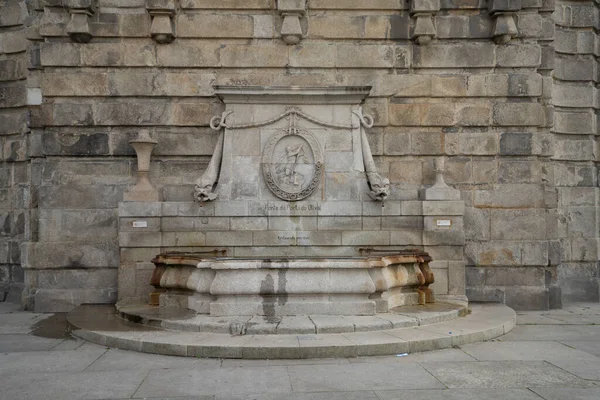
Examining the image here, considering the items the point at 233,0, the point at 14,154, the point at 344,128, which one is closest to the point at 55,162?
the point at 14,154

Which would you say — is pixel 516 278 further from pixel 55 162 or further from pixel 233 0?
pixel 55 162

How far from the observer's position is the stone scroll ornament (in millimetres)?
10773

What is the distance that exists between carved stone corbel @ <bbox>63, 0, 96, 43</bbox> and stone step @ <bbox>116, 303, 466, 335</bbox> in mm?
5055

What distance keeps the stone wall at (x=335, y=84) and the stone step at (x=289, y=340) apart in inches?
111

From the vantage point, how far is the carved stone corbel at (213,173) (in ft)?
34.7

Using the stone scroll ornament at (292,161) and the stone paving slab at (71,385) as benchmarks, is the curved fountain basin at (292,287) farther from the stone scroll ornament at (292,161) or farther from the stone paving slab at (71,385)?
the stone scroll ornament at (292,161)

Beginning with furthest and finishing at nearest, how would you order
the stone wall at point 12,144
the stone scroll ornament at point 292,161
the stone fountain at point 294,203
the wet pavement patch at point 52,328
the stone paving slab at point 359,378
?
the stone wall at point 12,144
the stone scroll ornament at point 292,161
the stone fountain at point 294,203
the wet pavement patch at point 52,328
the stone paving slab at point 359,378

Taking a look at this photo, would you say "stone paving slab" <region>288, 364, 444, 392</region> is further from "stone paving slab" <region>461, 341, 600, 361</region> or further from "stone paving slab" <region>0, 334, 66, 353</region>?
"stone paving slab" <region>0, 334, 66, 353</region>

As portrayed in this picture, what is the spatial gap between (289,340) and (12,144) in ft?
25.4

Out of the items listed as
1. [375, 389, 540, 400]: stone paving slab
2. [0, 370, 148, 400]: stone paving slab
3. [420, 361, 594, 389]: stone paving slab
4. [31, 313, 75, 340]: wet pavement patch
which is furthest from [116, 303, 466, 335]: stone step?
[375, 389, 540, 400]: stone paving slab

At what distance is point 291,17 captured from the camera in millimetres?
11039

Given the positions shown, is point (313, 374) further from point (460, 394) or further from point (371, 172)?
point (371, 172)

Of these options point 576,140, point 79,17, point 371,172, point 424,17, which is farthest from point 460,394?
point 79,17

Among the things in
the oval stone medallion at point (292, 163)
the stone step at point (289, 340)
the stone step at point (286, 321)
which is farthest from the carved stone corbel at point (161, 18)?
the stone step at point (289, 340)
